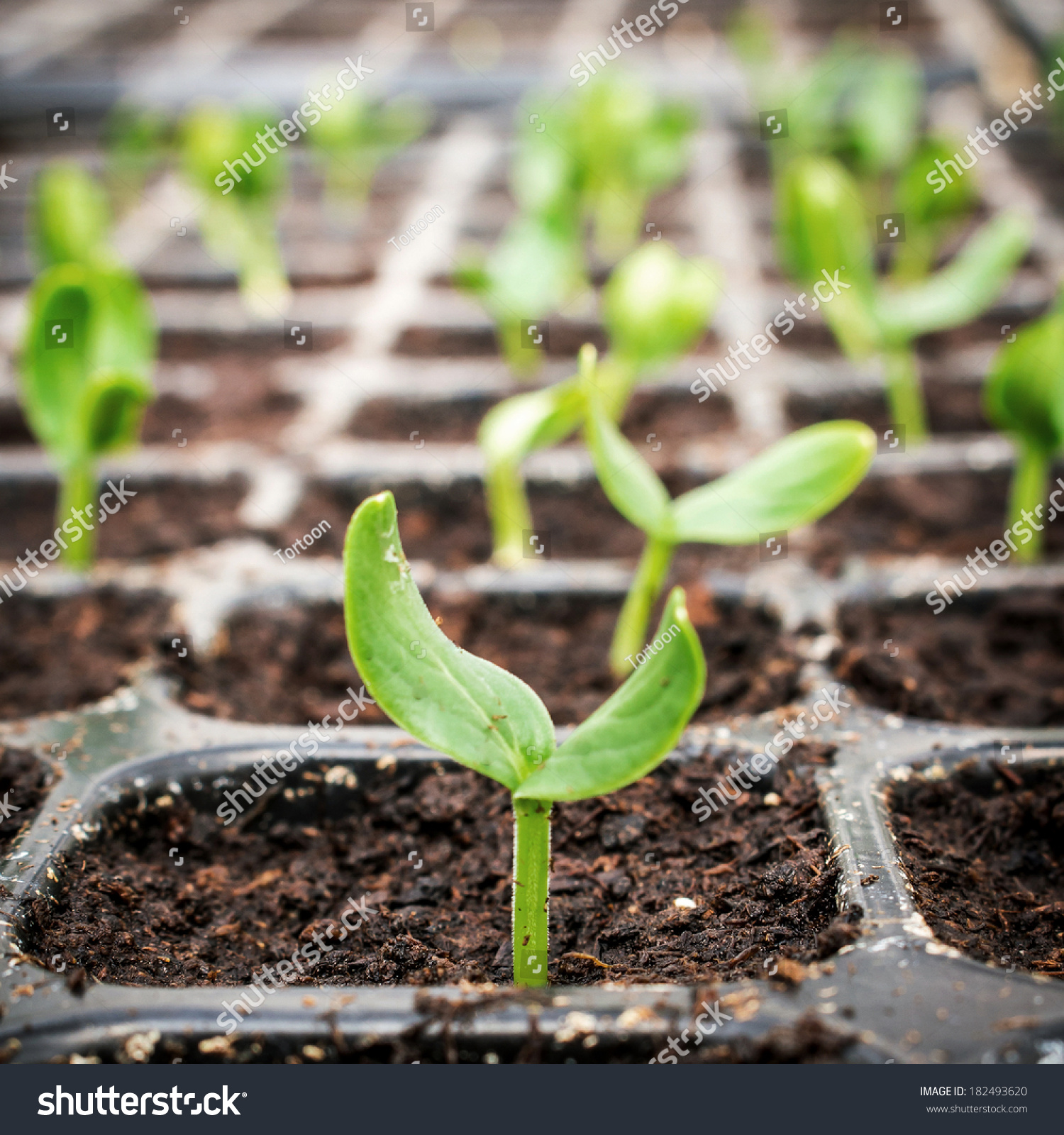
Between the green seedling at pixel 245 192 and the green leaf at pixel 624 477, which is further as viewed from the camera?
the green seedling at pixel 245 192

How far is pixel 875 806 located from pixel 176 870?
47cm

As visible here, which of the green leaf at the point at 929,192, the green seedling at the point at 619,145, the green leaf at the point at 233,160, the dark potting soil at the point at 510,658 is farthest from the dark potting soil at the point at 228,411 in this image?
the green leaf at the point at 929,192

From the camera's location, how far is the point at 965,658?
93 centimetres

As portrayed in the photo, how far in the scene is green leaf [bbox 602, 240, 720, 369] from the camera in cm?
109

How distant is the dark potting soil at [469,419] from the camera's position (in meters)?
1.38

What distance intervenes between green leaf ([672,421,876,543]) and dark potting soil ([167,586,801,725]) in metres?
0.18

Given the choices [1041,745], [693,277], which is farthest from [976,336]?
[1041,745]

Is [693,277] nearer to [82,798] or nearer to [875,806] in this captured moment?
[875,806]

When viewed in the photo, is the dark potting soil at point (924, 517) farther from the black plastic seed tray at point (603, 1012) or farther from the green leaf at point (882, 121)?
the green leaf at point (882, 121)

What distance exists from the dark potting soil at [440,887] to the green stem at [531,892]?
5 cm

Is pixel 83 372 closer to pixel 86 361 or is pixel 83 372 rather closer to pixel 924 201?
pixel 86 361

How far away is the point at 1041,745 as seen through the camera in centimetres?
74

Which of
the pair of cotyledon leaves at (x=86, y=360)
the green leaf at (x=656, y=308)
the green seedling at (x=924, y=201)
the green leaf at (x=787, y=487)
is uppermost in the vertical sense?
the green seedling at (x=924, y=201)

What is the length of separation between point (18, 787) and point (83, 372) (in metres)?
A: 0.44
